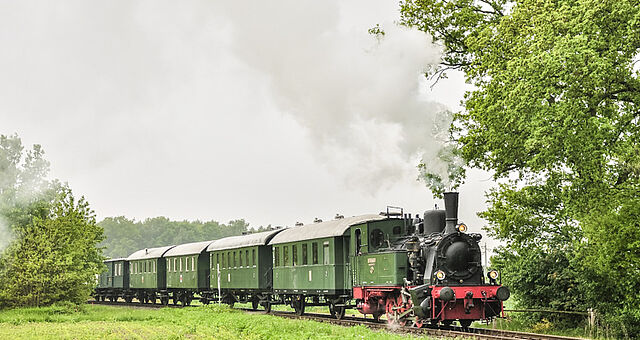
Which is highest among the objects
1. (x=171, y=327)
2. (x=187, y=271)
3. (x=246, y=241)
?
(x=246, y=241)

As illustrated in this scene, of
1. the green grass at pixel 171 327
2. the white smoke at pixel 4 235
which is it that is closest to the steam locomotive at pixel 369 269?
the green grass at pixel 171 327

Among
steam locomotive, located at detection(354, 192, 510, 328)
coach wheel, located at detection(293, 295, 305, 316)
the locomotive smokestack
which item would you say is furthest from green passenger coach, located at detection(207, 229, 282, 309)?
the locomotive smokestack

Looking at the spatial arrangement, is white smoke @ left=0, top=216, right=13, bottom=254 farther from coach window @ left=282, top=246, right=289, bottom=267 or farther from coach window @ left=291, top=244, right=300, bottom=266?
coach window @ left=291, top=244, right=300, bottom=266

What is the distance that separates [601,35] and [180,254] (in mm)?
27139

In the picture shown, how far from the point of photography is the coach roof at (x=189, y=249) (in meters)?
37.4

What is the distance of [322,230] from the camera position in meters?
24.8

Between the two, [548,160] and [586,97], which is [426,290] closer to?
[548,160]

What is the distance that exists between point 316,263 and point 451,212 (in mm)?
7414

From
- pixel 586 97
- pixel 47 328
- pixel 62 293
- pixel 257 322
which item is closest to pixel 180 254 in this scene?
pixel 62 293

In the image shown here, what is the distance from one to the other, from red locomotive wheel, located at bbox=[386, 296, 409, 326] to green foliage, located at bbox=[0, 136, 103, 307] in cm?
1790

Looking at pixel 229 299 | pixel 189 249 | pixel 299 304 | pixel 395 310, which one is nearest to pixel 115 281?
pixel 189 249

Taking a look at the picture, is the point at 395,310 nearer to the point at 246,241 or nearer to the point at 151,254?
the point at 246,241

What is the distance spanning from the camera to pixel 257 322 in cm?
2080

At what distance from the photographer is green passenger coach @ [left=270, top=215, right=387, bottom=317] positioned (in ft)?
76.4
